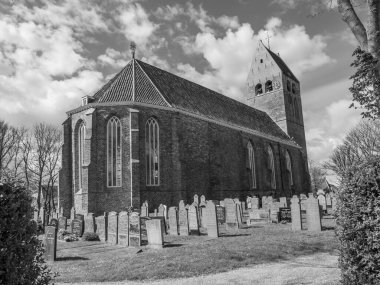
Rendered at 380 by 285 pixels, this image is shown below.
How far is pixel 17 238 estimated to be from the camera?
396 centimetres

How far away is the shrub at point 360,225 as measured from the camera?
4.21 m

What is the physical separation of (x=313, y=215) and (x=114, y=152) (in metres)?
14.1

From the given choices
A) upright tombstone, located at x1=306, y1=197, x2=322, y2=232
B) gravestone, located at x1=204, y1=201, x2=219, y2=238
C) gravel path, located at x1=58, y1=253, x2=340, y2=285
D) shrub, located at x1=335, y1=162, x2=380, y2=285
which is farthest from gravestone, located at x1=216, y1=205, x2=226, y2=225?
shrub, located at x1=335, y1=162, x2=380, y2=285

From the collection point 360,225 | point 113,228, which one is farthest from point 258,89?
point 360,225

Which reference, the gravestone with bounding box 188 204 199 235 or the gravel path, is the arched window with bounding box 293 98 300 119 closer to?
the gravestone with bounding box 188 204 199 235

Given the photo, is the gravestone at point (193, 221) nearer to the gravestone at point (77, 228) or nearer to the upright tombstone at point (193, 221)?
the upright tombstone at point (193, 221)

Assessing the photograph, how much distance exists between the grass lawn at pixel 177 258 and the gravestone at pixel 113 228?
817 millimetres

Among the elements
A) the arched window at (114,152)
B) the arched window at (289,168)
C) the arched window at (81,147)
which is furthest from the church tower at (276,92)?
the arched window at (81,147)

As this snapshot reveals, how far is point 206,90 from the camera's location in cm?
3444

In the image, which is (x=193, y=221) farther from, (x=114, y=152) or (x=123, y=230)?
(x=114, y=152)

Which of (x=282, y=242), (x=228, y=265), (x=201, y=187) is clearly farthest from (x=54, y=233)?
(x=201, y=187)

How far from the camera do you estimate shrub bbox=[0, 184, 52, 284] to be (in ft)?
12.5

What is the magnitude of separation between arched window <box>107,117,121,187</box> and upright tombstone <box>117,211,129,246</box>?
397 inches

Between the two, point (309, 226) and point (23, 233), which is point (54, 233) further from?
point (309, 226)
